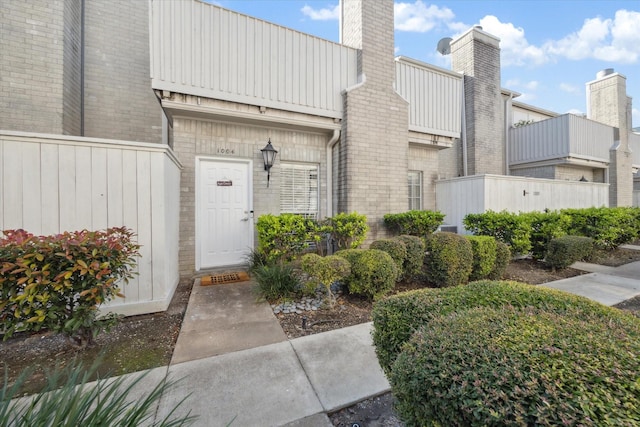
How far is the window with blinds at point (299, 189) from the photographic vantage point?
6.00 metres

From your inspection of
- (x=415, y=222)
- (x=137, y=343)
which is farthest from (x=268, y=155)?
(x=137, y=343)

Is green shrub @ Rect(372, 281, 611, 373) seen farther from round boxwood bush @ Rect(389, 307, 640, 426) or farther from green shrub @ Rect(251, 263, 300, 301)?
green shrub @ Rect(251, 263, 300, 301)

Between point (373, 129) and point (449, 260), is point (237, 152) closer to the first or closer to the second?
point (373, 129)

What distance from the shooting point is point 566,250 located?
5.59 meters

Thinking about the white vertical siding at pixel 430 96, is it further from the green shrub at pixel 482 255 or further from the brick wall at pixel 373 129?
→ the green shrub at pixel 482 255

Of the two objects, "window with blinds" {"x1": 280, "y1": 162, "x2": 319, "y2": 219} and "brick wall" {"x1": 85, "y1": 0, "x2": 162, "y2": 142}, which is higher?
"brick wall" {"x1": 85, "y1": 0, "x2": 162, "y2": 142}

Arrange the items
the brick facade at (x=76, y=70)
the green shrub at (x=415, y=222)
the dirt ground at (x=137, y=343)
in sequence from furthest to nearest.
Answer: the green shrub at (x=415, y=222)
the brick facade at (x=76, y=70)
the dirt ground at (x=137, y=343)

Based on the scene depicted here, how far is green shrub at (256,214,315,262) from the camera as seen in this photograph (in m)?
4.88

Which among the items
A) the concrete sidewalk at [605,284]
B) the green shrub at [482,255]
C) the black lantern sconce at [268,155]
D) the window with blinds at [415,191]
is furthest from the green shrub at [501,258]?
the black lantern sconce at [268,155]

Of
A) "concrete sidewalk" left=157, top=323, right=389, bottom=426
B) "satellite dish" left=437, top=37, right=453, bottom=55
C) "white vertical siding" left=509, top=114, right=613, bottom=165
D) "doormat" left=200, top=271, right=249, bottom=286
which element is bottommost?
"concrete sidewalk" left=157, top=323, right=389, bottom=426

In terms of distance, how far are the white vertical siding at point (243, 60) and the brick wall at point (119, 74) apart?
1.98 meters

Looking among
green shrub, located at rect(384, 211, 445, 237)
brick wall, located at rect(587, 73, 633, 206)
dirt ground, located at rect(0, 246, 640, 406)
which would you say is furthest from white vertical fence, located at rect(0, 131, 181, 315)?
brick wall, located at rect(587, 73, 633, 206)

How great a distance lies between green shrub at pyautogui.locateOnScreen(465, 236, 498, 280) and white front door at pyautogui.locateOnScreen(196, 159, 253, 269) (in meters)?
4.31

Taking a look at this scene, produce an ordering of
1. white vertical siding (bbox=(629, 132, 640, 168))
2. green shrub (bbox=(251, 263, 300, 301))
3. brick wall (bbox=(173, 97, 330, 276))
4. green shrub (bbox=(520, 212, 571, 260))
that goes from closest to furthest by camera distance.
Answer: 1. green shrub (bbox=(251, 263, 300, 301))
2. brick wall (bbox=(173, 97, 330, 276))
3. green shrub (bbox=(520, 212, 571, 260))
4. white vertical siding (bbox=(629, 132, 640, 168))
